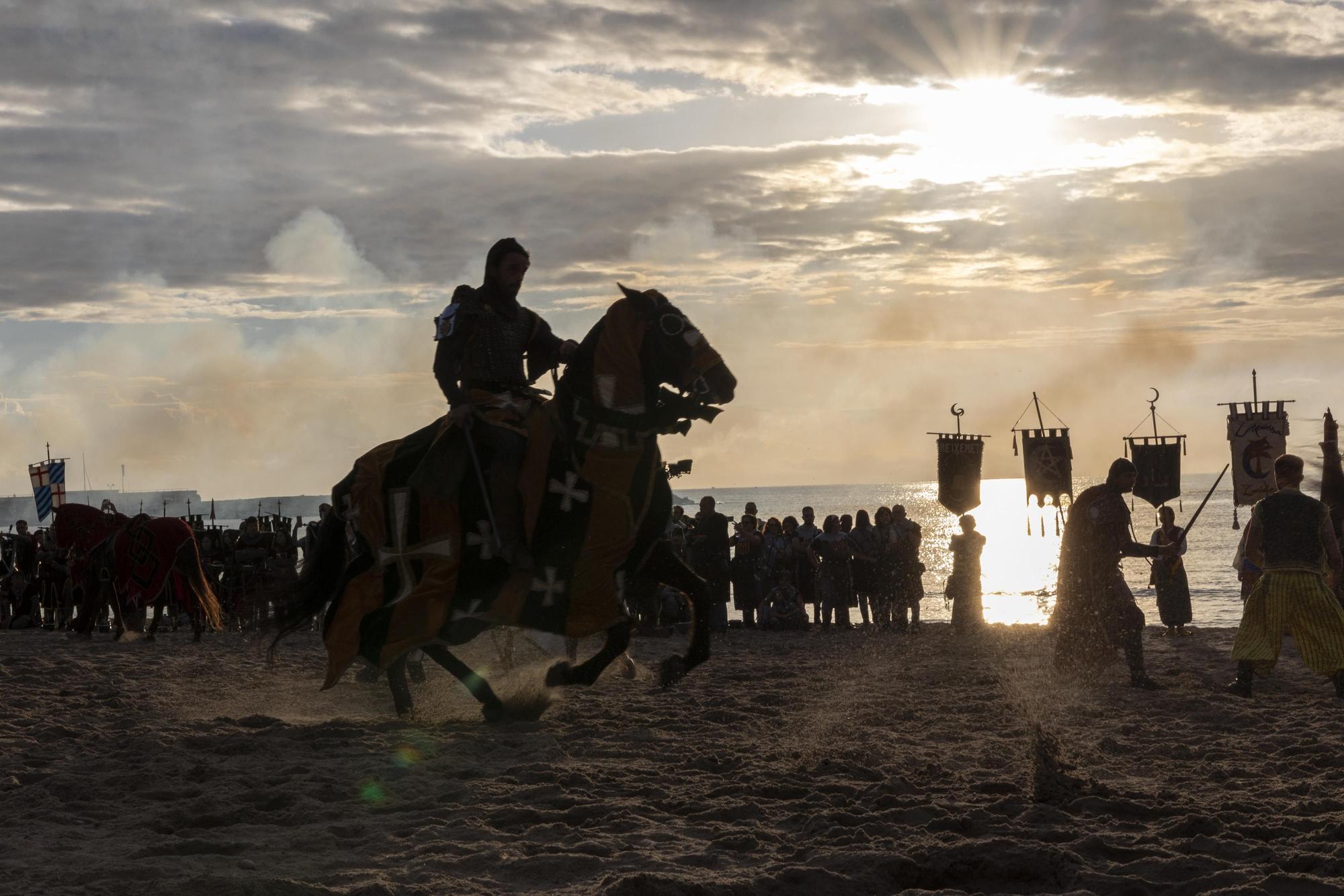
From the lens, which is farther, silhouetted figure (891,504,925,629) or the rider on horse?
silhouetted figure (891,504,925,629)

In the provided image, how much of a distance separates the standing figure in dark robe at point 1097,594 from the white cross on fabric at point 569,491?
443 cm

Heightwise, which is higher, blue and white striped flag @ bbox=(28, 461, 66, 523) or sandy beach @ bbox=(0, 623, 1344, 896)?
blue and white striped flag @ bbox=(28, 461, 66, 523)

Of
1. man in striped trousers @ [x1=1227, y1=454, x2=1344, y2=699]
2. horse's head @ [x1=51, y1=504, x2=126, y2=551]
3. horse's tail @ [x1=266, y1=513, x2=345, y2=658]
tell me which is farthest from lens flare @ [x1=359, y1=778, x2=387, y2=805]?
horse's head @ [x1=51, y1=504, x2=126, y2=551]

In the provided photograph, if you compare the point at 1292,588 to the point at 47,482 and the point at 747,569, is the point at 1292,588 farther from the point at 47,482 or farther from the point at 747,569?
the point at 47,482

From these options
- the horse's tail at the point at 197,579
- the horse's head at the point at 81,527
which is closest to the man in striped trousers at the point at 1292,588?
the horse's tail at the point at 197,579

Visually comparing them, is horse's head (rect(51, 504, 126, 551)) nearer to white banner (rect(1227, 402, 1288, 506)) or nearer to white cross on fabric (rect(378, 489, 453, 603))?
white cross on fabric (rect(378, 489, 453, 603))

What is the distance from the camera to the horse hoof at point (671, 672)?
27.6ft

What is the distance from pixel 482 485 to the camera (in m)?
8.24

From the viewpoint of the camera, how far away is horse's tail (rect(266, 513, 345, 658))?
30.6 ft

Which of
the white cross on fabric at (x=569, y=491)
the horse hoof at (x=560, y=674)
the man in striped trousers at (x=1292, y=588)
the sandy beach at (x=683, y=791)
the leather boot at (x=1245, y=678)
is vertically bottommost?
the sandy beach at (x=683, y=791)

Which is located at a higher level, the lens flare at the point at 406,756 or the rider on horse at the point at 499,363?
the rider on horse at the point at 499,363

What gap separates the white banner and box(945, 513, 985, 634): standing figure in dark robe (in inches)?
211

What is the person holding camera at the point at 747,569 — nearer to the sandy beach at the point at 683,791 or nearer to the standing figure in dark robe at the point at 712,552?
the standing figure in dark robe at the point at 712,552

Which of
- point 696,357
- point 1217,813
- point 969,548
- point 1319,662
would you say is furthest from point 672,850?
point 969,548
